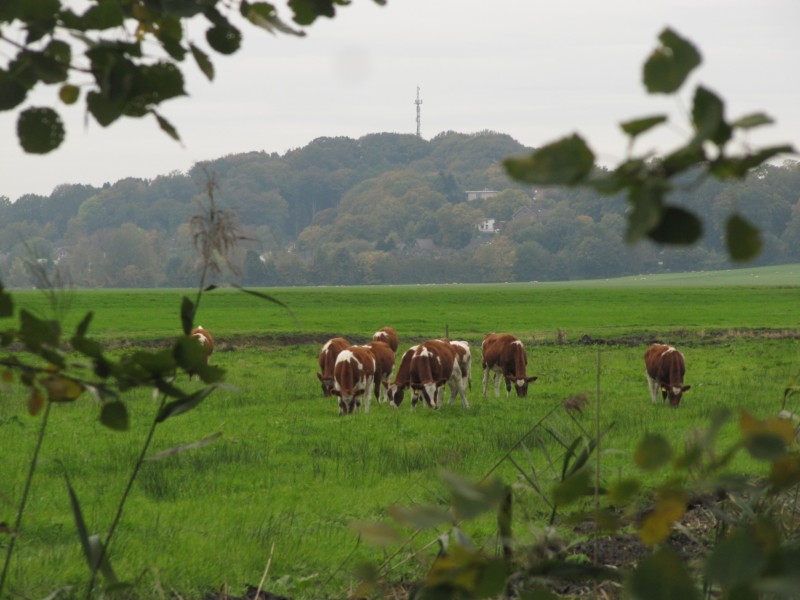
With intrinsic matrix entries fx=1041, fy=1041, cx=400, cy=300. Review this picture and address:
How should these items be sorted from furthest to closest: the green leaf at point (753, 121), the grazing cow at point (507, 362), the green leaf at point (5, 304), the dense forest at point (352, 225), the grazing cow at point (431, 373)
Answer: the dense forest at point (352, 225) < the grazing cow at point (507, 362) < the grazing cow at point (431, 373) < the green leaf at point (5, 304) < the green leaf at point (753, 121)

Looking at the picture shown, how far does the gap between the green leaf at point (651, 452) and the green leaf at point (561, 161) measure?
23 centimetres

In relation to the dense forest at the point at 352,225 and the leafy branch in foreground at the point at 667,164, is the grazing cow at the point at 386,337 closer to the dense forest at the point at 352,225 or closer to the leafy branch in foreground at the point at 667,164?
the leafy branch in foreground at the point at 667,164

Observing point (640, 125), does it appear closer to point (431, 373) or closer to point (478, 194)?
point (431, 373)

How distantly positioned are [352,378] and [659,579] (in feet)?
49.7

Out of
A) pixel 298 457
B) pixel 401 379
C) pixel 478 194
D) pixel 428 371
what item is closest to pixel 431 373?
pixel 428 371

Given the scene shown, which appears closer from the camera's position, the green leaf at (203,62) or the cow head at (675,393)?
the green leaf at (203,62)

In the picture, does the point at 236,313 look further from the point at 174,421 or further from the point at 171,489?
the point at 171,489

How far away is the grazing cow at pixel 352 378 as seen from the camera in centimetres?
1583

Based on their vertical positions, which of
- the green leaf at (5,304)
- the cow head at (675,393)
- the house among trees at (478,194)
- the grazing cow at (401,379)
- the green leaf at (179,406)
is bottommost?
the cow head at (675,393)

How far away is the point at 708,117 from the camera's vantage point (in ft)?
2.70

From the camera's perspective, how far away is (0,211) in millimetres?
64938

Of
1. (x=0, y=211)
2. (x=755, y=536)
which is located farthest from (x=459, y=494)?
(x=0, y=211)

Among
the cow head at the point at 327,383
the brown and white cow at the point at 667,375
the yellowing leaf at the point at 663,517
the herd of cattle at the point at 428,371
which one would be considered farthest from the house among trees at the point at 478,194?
the yellowing leaf at the point at 663,517

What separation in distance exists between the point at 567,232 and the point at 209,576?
8091 cm
